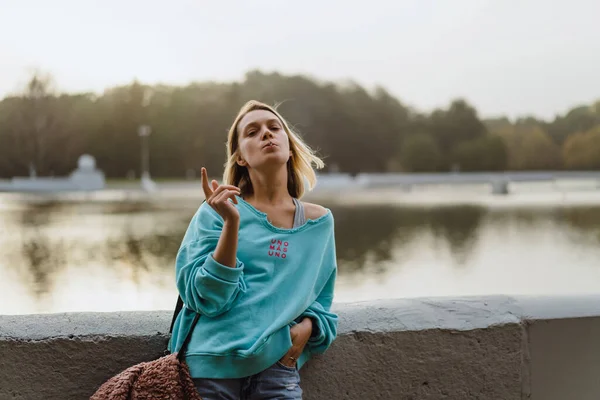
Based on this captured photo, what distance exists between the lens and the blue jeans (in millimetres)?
1631

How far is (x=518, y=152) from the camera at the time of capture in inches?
2589

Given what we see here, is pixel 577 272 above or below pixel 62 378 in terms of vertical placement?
below

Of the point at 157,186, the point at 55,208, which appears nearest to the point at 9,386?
the point at 55,208

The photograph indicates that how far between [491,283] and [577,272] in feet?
14.6

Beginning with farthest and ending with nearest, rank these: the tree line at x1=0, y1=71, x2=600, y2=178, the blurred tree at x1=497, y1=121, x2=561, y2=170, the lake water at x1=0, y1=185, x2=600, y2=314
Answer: the blurred tree at x1=497, y1=121, x2=561, y2=170, the tree line at x1=0, y1=71, x2=600, y2=178, the lake water at x1=0, y1=185, x2=600, y2=314

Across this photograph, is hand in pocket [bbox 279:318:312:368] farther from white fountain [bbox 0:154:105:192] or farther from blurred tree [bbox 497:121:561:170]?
blurred tree [bbox 497:121:561:170]

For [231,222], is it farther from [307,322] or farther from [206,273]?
[307,322]

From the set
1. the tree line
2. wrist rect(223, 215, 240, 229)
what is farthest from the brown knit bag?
the tree line

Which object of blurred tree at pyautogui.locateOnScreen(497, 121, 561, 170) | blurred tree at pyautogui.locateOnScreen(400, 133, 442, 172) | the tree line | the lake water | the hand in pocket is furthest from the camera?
blurred tree at pyautogui.locateOnScreen(400, 133, 442, 172)

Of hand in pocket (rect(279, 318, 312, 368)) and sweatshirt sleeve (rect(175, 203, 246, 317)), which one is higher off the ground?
sweatshirt sleeve (rect(175, 203, 246, 317))

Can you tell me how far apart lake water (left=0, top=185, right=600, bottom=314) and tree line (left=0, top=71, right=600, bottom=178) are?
1154 centimetres

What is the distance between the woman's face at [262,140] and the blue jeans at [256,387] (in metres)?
0.56

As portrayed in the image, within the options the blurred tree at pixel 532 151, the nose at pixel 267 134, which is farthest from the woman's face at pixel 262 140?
the blurred tree at pixel 532 151

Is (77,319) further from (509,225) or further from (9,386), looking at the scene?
(509,225)
